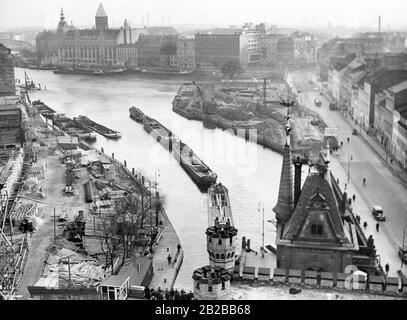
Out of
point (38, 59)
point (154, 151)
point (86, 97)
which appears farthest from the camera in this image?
point (86, 97)

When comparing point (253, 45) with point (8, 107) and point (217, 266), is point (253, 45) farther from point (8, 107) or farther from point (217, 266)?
point (217, 266)

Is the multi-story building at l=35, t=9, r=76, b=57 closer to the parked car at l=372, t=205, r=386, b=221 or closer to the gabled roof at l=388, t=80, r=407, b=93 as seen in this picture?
the gabled roof at l=388, t=80, r=407, b=93

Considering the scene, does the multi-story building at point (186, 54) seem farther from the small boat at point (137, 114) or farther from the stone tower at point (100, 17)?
the stone tower at point (100, 17)

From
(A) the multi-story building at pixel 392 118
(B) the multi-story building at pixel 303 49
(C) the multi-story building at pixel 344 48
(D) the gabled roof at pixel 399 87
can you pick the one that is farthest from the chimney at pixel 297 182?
(B) the multi-story building at pixel 303 49

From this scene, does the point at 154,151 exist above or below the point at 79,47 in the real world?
below

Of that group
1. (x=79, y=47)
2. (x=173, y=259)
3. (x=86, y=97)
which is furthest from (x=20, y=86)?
(x=173, y=259)
